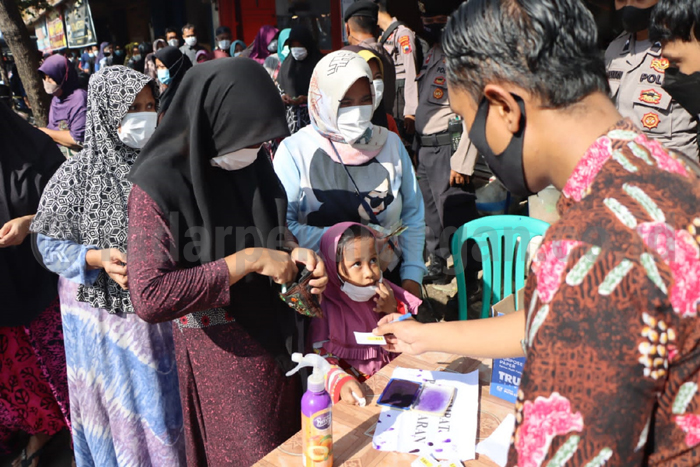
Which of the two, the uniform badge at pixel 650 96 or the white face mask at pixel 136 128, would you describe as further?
the uniform badge at pixel 650 96

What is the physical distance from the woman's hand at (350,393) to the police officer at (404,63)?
11.8ft

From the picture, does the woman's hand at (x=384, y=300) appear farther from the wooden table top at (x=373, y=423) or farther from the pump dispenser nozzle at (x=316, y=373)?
the pump dispenser nozzle at (x=316, y=373)

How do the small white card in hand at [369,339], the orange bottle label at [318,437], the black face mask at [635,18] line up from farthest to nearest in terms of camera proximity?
the black face mask at [635,18] < the small white card in hand at [369,339] < the orange bottle label at [318,437]

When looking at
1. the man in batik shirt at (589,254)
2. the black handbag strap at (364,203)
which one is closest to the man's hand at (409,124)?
the black handbag strap at (364,203)

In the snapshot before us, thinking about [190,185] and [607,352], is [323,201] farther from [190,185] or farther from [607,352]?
[607,352]

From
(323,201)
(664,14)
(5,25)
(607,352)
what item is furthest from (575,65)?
(5,25)

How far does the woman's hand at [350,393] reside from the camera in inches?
63.0

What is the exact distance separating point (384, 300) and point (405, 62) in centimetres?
343

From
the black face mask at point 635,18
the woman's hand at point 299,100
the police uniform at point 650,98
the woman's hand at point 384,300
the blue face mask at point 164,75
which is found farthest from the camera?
the blue face mask at point 164,75

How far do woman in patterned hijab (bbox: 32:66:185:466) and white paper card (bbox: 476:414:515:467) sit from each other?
137 cm

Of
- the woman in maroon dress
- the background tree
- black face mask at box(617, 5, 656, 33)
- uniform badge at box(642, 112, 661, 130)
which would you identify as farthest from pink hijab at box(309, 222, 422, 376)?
the background tree

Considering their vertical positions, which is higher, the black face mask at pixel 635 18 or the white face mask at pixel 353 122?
the black face mask at pixel 635 18

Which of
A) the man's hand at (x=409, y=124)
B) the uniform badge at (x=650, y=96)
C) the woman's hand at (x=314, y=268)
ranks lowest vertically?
the woman's hand at (x=314, y=268)

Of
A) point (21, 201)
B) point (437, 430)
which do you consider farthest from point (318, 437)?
point (21, 201)
